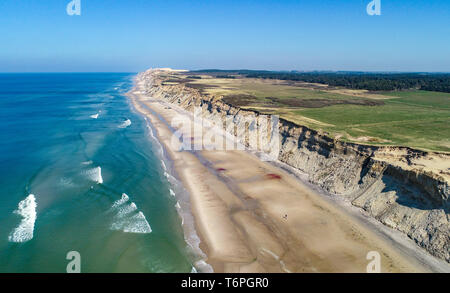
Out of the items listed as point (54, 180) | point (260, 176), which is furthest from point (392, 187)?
point (54, 180)

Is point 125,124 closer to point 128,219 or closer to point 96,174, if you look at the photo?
point 96,174

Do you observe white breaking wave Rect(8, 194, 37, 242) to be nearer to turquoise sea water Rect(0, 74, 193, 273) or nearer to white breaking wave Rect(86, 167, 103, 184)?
turquoise sea water Rect(0, 74, 193, 273)

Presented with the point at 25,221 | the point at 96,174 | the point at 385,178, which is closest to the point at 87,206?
the point at 25,221

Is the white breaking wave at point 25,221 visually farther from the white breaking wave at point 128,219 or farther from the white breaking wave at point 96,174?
the white breaking wave at point 128,219

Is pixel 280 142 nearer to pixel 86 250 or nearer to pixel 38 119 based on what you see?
pixel 86 250

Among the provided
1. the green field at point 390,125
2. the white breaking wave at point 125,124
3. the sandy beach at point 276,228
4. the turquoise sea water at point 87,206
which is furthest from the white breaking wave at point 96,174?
the green field at point 390,125
